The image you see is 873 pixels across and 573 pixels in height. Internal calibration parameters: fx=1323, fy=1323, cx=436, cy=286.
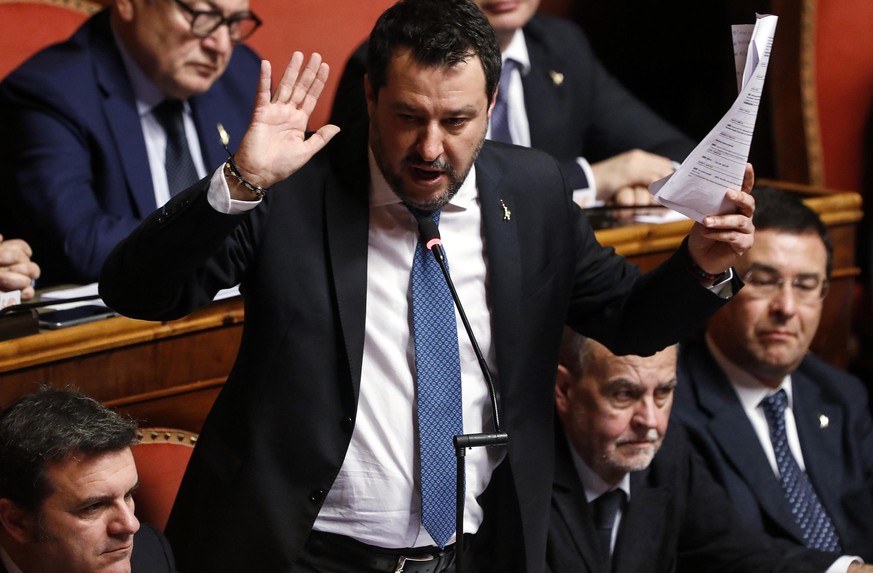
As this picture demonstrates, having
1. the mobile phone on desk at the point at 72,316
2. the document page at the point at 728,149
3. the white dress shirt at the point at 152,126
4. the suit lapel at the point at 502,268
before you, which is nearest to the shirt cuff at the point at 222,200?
the suit lapel at the point at 502,268

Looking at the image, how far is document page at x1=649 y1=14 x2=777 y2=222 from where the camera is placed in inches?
57.1

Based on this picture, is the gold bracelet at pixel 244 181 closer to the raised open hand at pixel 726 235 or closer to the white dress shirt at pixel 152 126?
the raised open hand at pixel 726 235

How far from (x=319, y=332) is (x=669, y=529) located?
2.60 ft

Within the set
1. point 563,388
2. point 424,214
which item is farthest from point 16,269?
point 563,388

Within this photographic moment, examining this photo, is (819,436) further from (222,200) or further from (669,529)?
(222,200)

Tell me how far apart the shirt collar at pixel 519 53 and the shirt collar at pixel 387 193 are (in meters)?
1.14

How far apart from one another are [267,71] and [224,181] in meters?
0.15

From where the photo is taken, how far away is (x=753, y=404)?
2.39 m

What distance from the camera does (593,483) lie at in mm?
2055

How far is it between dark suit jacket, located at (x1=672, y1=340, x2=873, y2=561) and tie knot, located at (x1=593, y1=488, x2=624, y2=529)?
0.29 meters

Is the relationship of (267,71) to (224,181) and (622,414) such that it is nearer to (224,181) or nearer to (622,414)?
(224,181)

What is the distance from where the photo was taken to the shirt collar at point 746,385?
7.85ft

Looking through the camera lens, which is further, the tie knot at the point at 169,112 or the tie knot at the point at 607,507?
the tie knot at the point at 169,112

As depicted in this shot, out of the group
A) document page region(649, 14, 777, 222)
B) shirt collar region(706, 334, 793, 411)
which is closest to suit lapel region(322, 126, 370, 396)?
document page region(649, 14, 777, 222)
